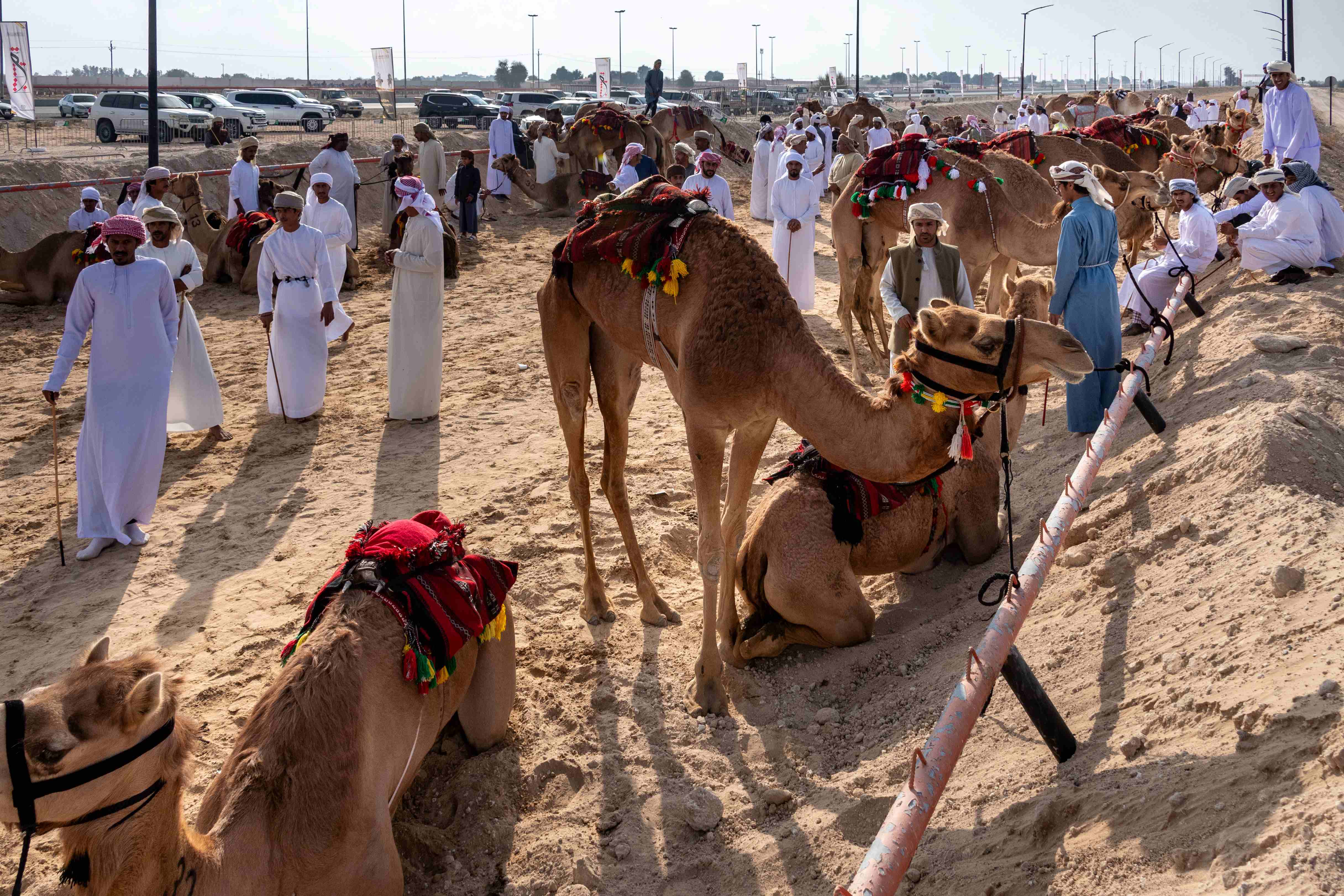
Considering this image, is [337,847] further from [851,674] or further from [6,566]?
[6,566]

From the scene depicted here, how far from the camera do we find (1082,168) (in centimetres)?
632

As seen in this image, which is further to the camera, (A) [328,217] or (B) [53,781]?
(A) [328,217]

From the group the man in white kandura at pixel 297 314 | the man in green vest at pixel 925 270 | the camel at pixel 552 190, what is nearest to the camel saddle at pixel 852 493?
the man in green vest at pixel 925 270

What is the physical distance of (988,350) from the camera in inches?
140

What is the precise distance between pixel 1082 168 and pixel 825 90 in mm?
63080

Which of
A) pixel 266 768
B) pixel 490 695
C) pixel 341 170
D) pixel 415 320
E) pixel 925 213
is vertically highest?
pixel 341 170

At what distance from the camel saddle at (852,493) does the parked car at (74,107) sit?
118 feet

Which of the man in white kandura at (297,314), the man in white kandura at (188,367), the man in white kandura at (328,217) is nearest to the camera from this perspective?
the man in white kandura at (188,367)

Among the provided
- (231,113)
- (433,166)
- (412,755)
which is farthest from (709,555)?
(231,113)

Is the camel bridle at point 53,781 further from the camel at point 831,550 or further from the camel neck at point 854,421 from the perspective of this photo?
the camel at point 831,550

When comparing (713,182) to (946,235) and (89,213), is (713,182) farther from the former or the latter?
(89,213)

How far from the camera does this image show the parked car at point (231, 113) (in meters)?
31.1

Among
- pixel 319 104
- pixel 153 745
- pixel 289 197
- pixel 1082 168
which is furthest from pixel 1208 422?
pixel 319 104

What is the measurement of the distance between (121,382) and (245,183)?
30.0 feet
